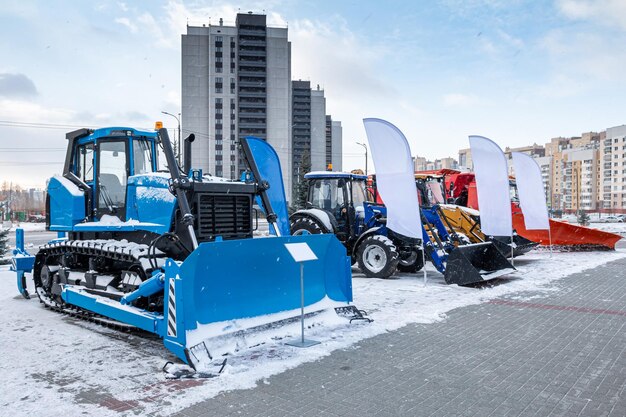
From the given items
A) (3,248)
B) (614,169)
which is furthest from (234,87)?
(3,248)

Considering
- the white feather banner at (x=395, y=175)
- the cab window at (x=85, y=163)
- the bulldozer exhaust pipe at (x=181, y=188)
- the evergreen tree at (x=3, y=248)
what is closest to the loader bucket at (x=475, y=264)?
the white feather banner at (x=395, y=175)

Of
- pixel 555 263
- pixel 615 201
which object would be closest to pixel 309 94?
pixel 615 201

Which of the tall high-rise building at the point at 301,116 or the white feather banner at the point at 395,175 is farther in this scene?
the tall high-rise building at the point at 301,116

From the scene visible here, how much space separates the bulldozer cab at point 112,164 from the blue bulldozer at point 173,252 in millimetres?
17

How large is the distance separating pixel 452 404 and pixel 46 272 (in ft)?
25.1

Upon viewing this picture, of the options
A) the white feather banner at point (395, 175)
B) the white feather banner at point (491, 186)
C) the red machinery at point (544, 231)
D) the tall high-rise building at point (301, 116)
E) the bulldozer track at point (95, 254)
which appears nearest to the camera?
the bulldozer track at point (95, 254)

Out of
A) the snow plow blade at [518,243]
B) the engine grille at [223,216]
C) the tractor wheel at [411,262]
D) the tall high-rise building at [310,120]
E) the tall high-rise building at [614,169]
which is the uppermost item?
the tall high-rise building at [310,120]

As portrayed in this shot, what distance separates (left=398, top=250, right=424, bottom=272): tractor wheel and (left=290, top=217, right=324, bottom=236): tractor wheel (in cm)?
248

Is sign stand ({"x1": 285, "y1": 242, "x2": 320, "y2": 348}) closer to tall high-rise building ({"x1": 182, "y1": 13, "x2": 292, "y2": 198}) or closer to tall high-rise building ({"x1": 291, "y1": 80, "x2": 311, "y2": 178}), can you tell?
tall high-rise building ({"x1": 182, "y1": 13, "x2": 292, "y2": 198})

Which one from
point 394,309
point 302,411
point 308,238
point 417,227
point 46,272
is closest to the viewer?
point 302,411

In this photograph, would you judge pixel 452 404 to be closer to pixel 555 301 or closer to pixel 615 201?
pixel 555 301

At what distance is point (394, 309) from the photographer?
27.5 ft

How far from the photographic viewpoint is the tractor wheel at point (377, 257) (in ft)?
38.5

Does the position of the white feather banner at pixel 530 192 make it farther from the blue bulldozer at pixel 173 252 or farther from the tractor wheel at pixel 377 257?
the blue bulldozer at pixel 173 252
